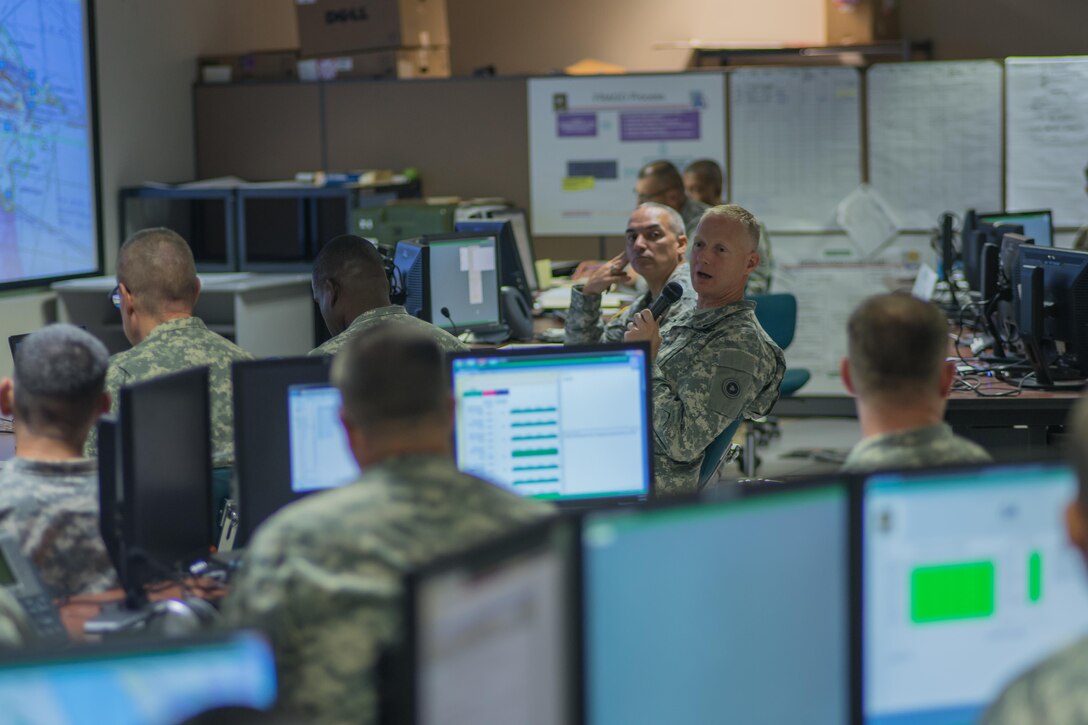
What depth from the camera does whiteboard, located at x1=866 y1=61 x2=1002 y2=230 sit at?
7.02 m

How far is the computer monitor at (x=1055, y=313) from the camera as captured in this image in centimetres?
437

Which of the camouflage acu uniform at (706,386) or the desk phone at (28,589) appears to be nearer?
the desk phone at (28,589)

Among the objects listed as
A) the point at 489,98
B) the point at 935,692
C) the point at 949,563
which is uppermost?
the point at 489,98

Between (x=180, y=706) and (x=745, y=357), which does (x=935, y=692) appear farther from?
(x=745, y=357)

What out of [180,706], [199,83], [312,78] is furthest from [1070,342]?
[199,83]

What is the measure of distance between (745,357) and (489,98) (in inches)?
159

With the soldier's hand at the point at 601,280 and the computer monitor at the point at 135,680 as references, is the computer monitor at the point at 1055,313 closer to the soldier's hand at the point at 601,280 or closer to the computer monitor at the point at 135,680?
the soldier's hand at the point at 601,280

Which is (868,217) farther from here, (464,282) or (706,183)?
(464,282)

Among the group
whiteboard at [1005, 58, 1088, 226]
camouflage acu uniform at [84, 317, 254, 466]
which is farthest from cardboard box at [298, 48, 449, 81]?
camouflage acu uniform at [84, 317, 254, 466]

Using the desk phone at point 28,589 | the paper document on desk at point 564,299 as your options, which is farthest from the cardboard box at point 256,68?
the desk phone at point 28,589

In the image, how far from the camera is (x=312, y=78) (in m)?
7.23

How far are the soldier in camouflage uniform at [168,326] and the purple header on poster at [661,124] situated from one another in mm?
3994

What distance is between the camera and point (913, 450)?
1.89 m

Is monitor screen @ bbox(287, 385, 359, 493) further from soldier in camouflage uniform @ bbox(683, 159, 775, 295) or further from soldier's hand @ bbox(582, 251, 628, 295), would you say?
soldier in camouflage uniform @ bbox(683, 159, 775, 295)
